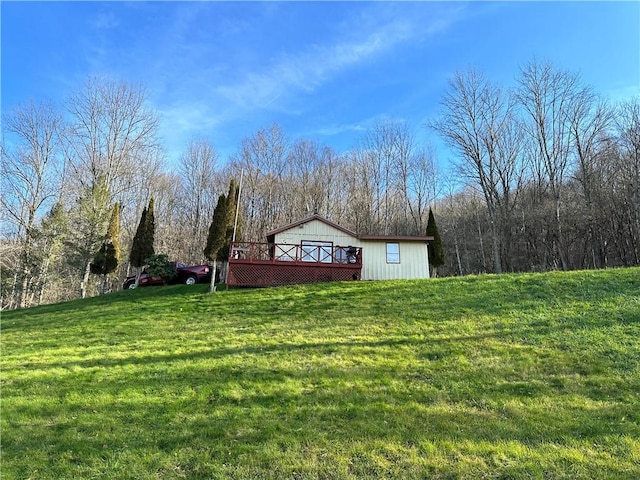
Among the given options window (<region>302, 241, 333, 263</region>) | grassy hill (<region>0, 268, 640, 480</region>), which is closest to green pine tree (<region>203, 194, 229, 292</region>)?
window (<region>302, 241, 333, 263</region>)

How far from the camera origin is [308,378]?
22.0ft

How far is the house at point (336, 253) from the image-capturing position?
1794cm

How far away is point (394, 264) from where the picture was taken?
19.4m

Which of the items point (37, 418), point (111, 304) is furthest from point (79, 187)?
point (37, 418)

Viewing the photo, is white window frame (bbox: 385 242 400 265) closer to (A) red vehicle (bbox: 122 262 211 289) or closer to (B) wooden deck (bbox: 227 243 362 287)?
(B) wooden deck (bbox: 227 243 362 287)

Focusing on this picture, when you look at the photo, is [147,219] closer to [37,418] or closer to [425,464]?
[37,418]

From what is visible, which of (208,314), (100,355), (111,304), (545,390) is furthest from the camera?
(111,304)

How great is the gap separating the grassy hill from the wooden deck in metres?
5.44

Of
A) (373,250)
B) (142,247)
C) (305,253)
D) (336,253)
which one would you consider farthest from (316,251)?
(142,247)

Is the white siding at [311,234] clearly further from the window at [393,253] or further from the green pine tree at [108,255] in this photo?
the green pine tree at [108,255]

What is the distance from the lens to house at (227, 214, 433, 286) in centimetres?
1794

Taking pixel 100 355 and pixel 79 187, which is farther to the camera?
pixel 79 187

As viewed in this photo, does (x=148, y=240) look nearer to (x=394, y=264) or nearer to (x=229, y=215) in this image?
(x=229, y=215)

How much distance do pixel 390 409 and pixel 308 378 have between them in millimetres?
1725
